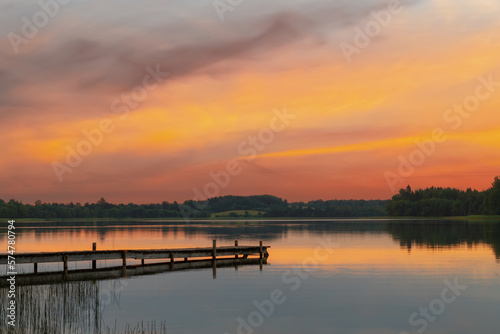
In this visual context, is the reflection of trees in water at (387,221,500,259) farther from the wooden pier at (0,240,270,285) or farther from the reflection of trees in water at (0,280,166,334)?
the reflection of trees in water at (0,280,166,334)

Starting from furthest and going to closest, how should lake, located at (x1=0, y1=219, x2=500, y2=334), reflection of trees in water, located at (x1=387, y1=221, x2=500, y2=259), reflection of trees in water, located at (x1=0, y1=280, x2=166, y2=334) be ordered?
reflection of trees in water, located at (x1=387, y1=221, x2=500, y2=259)
lake, located at (x1=0, y1=219, x2=500, y2=334)
reflection of trees in water, located at (x1=0, y1=280, x2=166, y2=334)

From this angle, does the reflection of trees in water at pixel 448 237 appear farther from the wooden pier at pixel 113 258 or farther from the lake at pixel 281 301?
the wooden pier at pixel 113 258

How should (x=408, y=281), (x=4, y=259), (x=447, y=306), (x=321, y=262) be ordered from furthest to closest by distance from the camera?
1. (x=321, y=262)
2. (x=408, y=281)
3. (x=4, y=259)
4. (x=447, y=306)

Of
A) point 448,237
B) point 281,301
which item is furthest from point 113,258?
point 448,237

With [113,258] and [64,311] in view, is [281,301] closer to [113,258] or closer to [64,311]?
[64,311]

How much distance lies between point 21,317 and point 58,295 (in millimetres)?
7354

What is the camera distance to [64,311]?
28.3 metres

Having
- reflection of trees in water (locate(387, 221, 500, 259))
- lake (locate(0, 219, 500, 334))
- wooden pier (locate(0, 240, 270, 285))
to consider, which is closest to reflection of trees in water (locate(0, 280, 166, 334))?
lake (locate(0, 219, 500, 334))

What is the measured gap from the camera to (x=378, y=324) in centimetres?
2747

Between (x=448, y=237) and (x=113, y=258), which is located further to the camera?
(x=448, y=237)

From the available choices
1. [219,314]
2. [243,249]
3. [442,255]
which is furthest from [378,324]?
[442,255]

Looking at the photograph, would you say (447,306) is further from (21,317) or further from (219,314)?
(21,317)

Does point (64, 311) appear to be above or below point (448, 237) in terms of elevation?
above

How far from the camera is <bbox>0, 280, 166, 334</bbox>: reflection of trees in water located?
2472 cm
